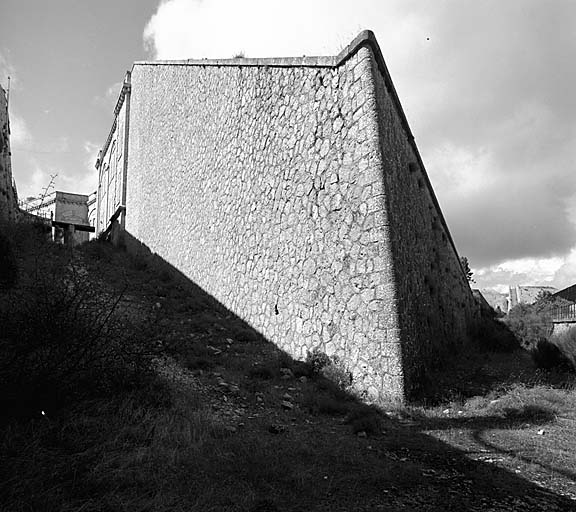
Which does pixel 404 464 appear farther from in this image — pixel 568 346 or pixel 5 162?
pixel 5 162

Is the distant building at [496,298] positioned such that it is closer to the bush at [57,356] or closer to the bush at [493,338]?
the bush at [493,338]

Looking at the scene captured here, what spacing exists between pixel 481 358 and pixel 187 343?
580cm

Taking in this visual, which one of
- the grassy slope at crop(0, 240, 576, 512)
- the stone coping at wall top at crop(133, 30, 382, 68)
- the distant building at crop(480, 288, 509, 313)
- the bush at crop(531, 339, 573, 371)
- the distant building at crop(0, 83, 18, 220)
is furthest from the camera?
the distant building at crop(480, 288, 509, 313)

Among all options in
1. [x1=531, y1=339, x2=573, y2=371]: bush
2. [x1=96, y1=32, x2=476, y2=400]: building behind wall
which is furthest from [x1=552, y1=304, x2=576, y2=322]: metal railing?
[x1=531, y1=339, x2=573, y2=371]: bush

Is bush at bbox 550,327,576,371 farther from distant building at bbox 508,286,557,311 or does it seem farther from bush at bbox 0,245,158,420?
distant building at bbox 508,286,557,311

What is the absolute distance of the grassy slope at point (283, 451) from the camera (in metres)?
2.60

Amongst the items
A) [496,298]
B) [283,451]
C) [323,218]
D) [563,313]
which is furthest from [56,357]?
[496,298]

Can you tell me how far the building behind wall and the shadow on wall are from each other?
0.75 meters

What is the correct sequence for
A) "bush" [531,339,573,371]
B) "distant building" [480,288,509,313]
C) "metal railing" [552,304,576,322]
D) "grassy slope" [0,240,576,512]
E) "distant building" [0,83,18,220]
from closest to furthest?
1. "grassy slope" [0,240,576,512]
2. "bush" [531,339,573,371]
3. "distant building" [0,83,18,220]
4. "metal railing" [552,304,576,322]
5. "distant building" [480,288,509,313]

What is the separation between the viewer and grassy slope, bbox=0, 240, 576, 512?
8.54ft

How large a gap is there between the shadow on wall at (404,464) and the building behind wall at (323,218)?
0.75m

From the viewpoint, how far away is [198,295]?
1032cm

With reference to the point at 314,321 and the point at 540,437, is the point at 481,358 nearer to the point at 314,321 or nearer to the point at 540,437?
the point at 314,321

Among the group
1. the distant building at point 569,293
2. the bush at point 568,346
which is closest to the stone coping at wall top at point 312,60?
the bush at point 568,346
